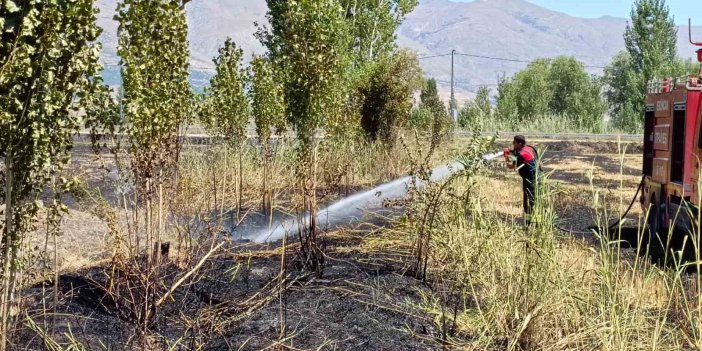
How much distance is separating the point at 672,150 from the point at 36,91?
8.23 m

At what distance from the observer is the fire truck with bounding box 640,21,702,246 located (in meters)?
9.43

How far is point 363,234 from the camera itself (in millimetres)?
9219

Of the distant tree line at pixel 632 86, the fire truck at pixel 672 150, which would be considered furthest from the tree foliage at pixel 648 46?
the fire truck at pixel 672 150

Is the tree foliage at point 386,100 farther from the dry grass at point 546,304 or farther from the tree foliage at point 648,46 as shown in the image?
the tree foliage at point 648,46

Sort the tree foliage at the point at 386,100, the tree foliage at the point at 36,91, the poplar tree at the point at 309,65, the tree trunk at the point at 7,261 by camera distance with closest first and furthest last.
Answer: the tree foliage at the point at 36,91, the tree trunk at the point at 7,261, the poplar tree at the point at 309,65, the tree foliage at the point at 386,100

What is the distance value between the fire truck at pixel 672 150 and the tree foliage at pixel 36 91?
652 cm

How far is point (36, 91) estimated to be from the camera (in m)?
4.09

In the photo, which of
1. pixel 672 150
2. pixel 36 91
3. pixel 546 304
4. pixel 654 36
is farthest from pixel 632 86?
pixel 36 91

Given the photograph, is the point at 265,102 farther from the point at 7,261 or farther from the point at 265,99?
the point at 7,261

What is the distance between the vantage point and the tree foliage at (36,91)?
12.6ft

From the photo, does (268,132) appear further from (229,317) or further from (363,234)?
(229,317)

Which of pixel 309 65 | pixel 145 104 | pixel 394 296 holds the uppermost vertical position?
pixel 309 65

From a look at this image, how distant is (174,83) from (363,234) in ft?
12.1

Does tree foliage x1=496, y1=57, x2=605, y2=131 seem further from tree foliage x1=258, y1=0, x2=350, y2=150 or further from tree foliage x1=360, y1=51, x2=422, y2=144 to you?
tree foliage x1=258, y1=0, x2=350, y2=150
